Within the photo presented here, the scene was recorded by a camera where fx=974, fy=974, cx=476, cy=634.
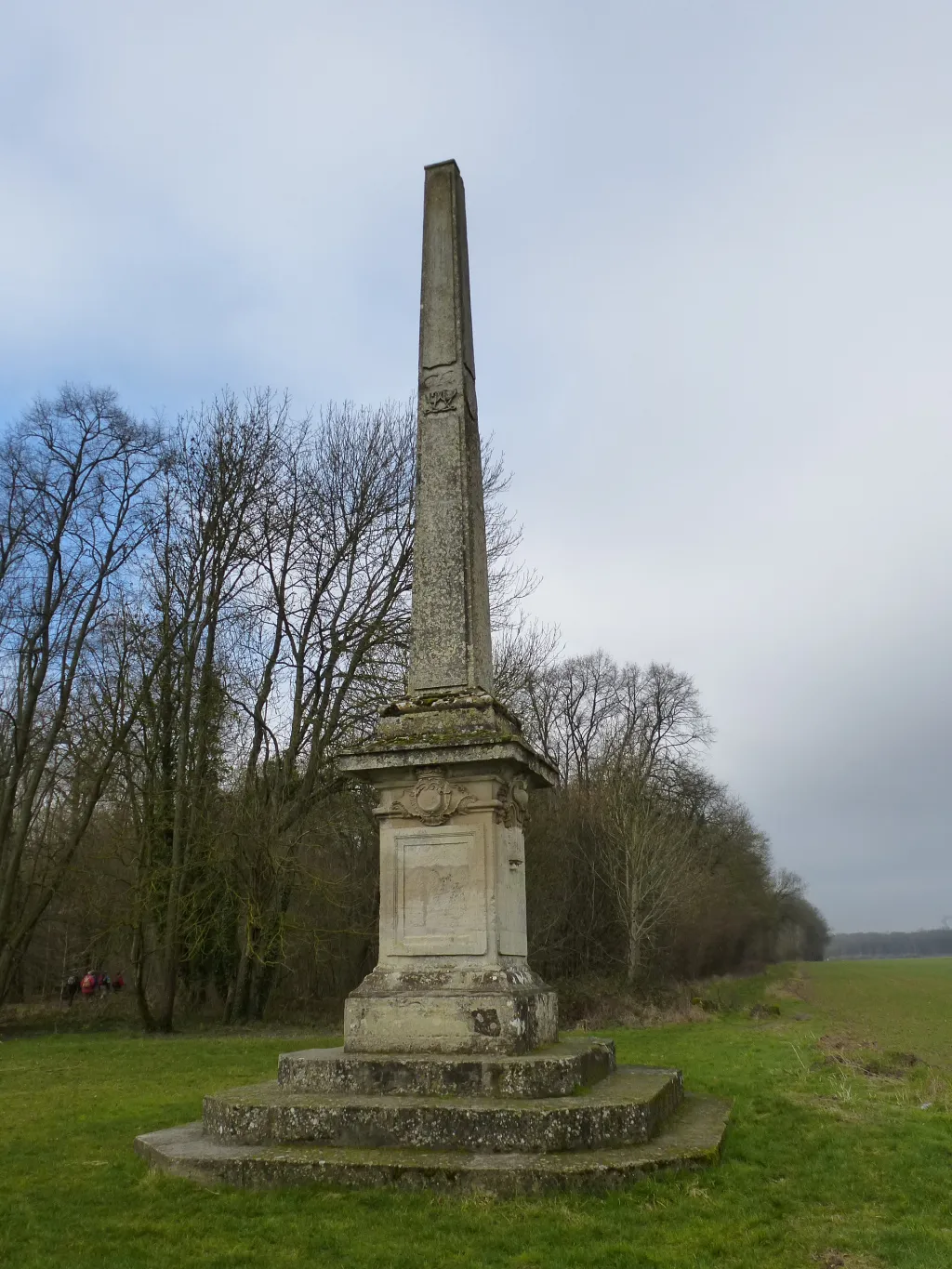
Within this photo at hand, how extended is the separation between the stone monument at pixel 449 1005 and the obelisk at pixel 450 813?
15 mm

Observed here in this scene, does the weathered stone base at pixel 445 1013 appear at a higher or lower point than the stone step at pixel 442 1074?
higher

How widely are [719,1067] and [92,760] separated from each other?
14128 millimetres

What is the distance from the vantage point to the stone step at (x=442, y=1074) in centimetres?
610

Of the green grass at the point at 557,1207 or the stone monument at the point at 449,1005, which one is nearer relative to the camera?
the green grass at the point at 557,1207

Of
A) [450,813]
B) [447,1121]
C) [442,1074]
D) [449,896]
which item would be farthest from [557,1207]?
[450,813]

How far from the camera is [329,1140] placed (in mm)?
5793

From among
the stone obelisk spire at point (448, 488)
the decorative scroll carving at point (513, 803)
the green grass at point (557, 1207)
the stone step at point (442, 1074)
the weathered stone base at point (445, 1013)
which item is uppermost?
the stone obelisk spire at point (448, 488)

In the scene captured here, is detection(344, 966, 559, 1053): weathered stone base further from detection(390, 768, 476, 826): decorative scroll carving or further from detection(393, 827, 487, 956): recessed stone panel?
detection(390, 768, 476, 826): decorative scroll carving

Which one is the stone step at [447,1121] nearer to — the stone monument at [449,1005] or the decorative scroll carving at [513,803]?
the stone monument at [449,1005]

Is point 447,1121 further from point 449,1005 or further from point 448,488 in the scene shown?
point 448,488

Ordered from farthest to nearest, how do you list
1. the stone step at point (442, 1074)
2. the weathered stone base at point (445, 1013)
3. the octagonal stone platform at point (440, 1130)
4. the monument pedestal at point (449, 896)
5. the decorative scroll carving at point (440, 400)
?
1. the decorative scroll carving at point (440, 400)
2. the monument pedestal at point (449, 896)
3. the weathered stone base at point (445, 1013)
4. the stone step at point (442, 1074)
5. the octagonal stone platform at point (440, 1130)

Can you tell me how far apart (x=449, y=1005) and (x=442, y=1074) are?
0.52 metres

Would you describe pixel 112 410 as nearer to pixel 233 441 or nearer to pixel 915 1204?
pixel 233 441

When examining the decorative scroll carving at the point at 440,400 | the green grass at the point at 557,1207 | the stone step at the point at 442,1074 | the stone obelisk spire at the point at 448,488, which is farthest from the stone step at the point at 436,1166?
the decorative scroll carving at the point at 440,400
